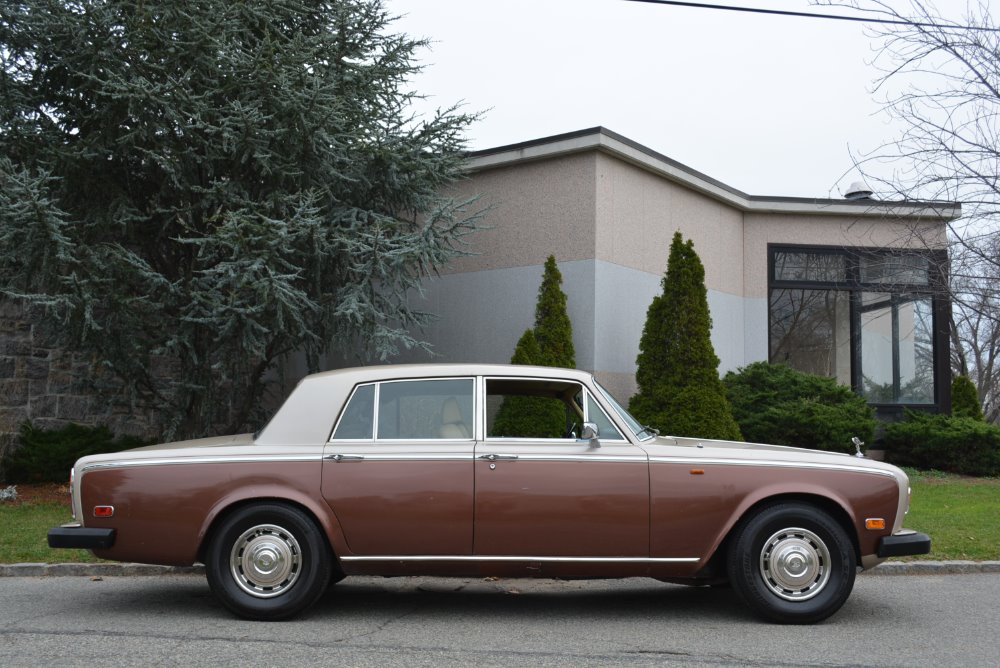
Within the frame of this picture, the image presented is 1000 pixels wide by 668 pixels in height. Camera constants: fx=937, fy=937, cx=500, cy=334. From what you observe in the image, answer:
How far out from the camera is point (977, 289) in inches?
453

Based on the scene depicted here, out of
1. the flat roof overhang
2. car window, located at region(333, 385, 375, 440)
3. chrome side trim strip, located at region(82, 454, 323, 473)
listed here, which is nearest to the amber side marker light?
chrome side trim strip, located at region(82, 454, 323, 473)

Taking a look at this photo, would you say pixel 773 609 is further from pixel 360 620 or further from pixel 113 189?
pixel 113 189

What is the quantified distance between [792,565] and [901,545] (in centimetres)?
69

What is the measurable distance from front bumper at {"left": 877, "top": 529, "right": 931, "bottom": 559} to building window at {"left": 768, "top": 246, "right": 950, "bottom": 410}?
446 inches

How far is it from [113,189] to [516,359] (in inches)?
220

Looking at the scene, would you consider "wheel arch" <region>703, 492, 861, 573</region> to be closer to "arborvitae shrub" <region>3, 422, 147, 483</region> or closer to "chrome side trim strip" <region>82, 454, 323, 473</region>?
"chrome side trim strip" <region>82, 454, 323, 473</region>

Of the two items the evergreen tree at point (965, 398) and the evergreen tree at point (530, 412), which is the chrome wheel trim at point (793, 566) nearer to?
the evergreen tree at point (530, 412)

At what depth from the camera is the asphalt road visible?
509cm

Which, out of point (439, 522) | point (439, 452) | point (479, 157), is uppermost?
point (479, 157)

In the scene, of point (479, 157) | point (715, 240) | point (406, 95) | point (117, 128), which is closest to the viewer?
point (117, 128)

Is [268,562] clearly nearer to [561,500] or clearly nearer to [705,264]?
[561,500]

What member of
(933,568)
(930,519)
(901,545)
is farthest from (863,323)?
(901,545)

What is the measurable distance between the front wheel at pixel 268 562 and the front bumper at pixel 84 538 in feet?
2.06

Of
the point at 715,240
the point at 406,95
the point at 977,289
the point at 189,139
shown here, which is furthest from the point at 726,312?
the point at 189,139
